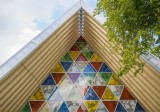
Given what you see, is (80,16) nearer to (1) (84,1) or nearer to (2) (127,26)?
(1) (84,1)

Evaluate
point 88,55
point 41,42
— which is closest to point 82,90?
point 88,55

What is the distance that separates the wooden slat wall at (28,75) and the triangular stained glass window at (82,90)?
0.67 metres

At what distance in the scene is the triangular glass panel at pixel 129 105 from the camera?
21.8 feet

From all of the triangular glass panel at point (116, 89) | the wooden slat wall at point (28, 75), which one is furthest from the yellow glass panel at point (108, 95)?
the wooden slat wall at point (28, 75)

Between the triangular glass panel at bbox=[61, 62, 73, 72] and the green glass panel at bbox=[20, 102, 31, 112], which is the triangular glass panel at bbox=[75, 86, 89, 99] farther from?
the green glass panel at bbox=[20, 102, 31, 112]

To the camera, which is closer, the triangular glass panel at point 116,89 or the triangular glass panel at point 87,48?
the triangular glass panel at point 116,89

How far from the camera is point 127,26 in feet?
13.9

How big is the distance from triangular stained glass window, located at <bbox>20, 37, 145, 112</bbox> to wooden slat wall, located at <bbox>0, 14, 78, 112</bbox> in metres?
0.67

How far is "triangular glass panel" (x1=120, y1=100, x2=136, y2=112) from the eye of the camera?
6638 millimetres

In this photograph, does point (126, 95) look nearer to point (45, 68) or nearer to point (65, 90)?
point (65, 90)

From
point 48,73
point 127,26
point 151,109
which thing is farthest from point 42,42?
point 151,109

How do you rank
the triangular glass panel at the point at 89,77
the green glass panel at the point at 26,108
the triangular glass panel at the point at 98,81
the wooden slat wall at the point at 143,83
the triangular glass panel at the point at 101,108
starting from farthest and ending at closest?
the triangular glass panel at the point at 89,77 < the triangular glass panel at the point at 98,81 < the triangular glass panel at the point at 101,108 < the green glass panel at the point at 26,108 < the wooden slat wall at the point at 143,83

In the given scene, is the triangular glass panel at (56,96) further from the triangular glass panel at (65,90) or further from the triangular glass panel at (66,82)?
the triangular glass panel at (66,82)

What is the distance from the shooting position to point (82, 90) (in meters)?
7.43
